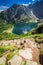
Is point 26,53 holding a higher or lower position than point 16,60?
higher

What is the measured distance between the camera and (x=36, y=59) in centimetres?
930

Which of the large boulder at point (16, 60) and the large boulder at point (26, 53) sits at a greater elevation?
the large boulder at point (26, 53)

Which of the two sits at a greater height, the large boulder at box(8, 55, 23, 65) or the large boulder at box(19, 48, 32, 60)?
the large boulder at box(19, 48, 32, 60)

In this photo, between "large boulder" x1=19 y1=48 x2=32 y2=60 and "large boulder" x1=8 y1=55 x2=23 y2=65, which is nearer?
"large boulder" x1=8 y1=55 x2=23 y2=65

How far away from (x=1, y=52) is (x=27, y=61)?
2834 mm

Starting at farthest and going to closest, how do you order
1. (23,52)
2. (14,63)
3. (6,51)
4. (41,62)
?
(6,51) < (23,52) < (41,62) < (14,63)

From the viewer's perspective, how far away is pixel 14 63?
27.6ft

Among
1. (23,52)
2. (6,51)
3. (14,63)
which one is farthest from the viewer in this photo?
(6,51)

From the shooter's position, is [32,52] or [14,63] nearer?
[14,63]

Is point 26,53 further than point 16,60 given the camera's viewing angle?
Yes

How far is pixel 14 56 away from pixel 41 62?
59.2 inches

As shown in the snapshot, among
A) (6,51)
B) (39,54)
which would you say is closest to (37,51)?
(39,54)

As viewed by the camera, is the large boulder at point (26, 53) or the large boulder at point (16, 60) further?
the large boulder at point (26, 53)

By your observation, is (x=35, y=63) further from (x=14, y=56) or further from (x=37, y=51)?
(x=37, y=51)
